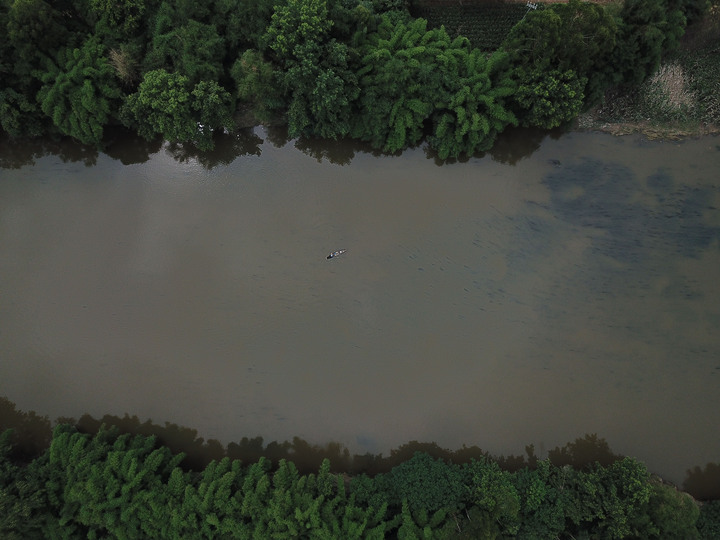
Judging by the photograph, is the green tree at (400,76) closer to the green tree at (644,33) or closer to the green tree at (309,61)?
the green tree at (309,61)

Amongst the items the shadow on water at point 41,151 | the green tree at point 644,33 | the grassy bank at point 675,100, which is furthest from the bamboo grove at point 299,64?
the shadow on water at point 41,151

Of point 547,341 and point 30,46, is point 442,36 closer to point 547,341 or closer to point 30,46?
point 547,341

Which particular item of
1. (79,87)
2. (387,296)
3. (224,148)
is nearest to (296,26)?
(224,148)

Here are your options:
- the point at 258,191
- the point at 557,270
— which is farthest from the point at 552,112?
the point at 258,191

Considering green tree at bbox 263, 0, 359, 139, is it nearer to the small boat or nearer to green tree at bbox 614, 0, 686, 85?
the small boat

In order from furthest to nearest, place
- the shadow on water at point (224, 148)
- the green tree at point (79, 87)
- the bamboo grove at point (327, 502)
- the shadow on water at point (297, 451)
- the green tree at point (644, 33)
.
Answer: the shadow on water at point (224, 148) → the shadow on water at point (297, 451) → the green tree at point (79, 87) → the green tree at point (644, 33) → the bamboo grove at point (327, 502)

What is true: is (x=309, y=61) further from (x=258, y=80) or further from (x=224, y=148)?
(x=224, y=148)

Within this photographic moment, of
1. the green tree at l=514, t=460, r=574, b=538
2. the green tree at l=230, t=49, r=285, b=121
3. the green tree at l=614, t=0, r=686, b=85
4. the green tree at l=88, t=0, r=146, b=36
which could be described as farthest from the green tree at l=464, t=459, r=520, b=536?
the green tree at l=88, t=0, r=146, b=36
